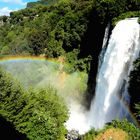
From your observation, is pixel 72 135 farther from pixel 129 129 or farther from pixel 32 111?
pixel 129 129

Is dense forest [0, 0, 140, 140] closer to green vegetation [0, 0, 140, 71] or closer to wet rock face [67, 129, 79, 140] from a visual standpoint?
green vegetation [0, 0, 140, 71]

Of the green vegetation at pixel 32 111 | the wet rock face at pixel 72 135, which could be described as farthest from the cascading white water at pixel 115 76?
the green vegetation at pixel 32 111

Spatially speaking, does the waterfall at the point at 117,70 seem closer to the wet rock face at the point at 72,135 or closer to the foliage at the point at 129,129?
the wet rock face at the point at 72,135

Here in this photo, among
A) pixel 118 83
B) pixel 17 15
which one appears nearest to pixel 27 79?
pixel 118 83

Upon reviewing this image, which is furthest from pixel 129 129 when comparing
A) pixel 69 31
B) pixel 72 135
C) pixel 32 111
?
pixel 69 31

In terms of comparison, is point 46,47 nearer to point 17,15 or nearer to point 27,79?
point 27,79

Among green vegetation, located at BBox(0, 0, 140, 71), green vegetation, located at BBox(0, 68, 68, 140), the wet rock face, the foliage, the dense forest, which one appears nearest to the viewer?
the foliage

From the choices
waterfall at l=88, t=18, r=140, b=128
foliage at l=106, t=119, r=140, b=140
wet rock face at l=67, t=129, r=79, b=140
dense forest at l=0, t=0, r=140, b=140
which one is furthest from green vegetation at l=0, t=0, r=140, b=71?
foliage at l=106, t=119, r=140, b=140
